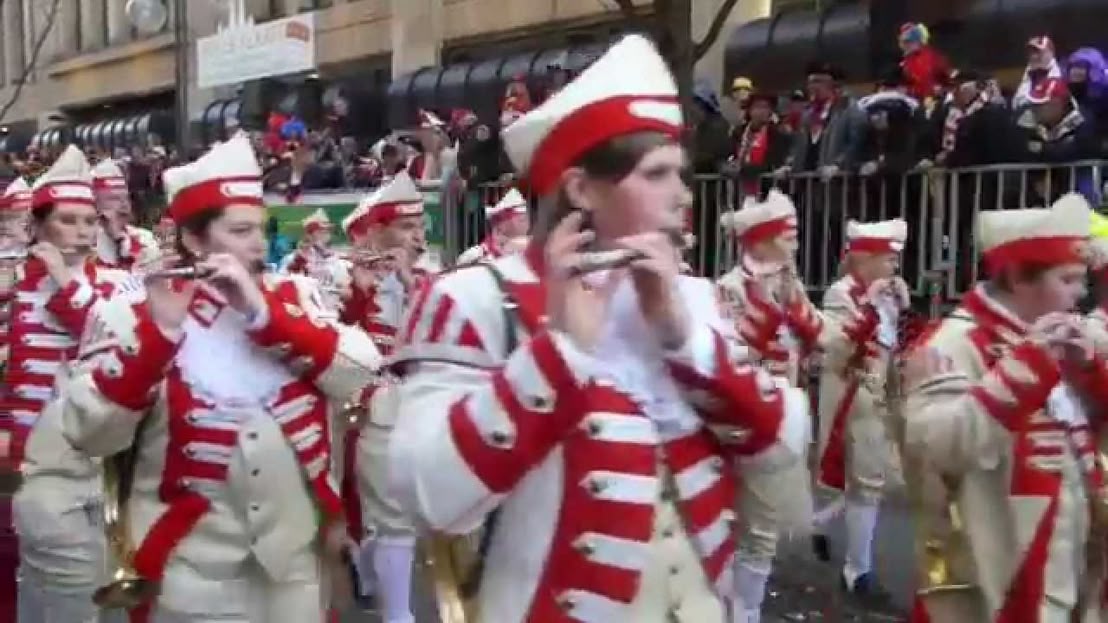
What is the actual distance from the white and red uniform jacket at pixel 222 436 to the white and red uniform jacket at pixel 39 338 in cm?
233

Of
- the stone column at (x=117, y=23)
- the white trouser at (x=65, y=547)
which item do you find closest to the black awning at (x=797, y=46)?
the white trouser at (x=65, y=547)

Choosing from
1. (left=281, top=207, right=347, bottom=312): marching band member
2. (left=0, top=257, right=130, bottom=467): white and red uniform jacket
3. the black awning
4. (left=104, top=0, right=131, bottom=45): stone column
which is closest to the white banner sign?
the black awning

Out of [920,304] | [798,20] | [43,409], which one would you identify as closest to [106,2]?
[798,20]

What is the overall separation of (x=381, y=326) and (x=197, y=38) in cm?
2640

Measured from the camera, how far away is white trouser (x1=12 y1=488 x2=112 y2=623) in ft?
24.2

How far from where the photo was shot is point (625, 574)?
139 inches

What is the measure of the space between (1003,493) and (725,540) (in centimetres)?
179

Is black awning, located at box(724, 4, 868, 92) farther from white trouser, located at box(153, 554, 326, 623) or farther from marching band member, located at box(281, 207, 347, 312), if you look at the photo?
white trouser, located at box(153, 554, 326, 623)

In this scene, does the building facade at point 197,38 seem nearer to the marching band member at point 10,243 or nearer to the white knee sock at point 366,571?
the marching band member at point 10,243

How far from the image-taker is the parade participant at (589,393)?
3438 mm

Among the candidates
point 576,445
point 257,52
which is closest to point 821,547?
point 576,445

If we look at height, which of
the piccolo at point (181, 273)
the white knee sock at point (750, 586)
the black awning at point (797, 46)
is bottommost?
the white knee sock at point (750, 586)

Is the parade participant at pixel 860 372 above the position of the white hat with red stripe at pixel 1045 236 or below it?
below

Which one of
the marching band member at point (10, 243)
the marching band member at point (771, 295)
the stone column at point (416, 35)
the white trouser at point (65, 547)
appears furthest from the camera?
the stone column at point (416, 35)
